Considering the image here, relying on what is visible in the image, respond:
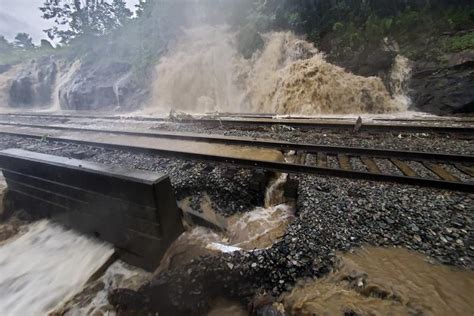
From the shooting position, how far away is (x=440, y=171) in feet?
13.5

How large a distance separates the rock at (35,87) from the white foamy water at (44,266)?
29152 mm

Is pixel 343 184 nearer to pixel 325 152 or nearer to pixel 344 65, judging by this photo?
pixel 325 152

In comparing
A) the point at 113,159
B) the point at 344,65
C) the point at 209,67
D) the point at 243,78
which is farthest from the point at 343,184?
the point at 209,67

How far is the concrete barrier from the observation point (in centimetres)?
309

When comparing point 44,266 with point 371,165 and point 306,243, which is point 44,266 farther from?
point 371,165

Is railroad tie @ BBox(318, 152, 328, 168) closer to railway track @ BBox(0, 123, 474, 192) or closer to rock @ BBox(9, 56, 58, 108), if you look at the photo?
railway track @ BBox(0, 123, 474, 192)

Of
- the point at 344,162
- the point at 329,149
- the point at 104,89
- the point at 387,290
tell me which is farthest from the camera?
the point at 104,89

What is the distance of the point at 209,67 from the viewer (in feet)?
51.8

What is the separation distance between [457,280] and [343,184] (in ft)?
6.01

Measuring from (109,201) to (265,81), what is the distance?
11816 mm

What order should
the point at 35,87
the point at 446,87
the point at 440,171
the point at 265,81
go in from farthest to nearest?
the point at 35,87
the point at 265,81
the point at 446,87
the point at 440,171

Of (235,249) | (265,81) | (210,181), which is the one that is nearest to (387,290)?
(235,249)

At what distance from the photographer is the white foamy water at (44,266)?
3.12 meters

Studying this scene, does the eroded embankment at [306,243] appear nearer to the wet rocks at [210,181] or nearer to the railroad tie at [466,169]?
the wet rocks at [210,181]
